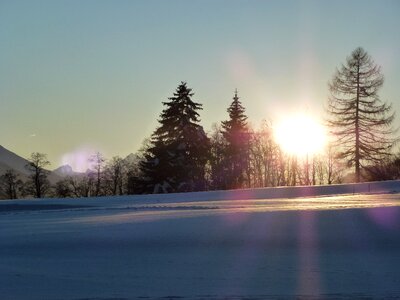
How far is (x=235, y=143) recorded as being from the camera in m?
57.8

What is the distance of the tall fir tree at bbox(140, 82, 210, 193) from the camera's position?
1807 inches

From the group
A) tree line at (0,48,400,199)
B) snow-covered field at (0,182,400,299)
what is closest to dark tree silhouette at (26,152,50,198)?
tree line at (0,48,400,199)

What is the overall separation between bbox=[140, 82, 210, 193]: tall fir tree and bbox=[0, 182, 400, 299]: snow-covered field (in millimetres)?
33496

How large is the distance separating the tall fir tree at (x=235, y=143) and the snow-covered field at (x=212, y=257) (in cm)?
4467

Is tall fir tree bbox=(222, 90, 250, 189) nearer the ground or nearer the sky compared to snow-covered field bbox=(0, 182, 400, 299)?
nearer the sky

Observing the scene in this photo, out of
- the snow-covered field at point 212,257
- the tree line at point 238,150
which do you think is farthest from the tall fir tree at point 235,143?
the snow-covered field at point 212,257

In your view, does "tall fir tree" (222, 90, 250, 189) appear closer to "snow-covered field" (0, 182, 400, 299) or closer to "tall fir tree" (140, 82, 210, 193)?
"tall fir tree" (140, 82, 210, 193)

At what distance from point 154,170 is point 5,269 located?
37.9 m

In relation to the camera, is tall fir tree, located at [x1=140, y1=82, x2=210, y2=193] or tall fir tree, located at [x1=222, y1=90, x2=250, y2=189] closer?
tall fir tree, located at [x1=140, y1=82, x2=210, y2=193]

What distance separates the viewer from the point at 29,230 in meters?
11.4

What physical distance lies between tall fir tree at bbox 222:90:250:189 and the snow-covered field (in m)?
44.7

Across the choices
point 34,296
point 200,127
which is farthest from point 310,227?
point 200,127

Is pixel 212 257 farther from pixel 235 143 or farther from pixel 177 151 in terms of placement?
pixel 235 143

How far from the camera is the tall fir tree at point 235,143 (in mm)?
57219
